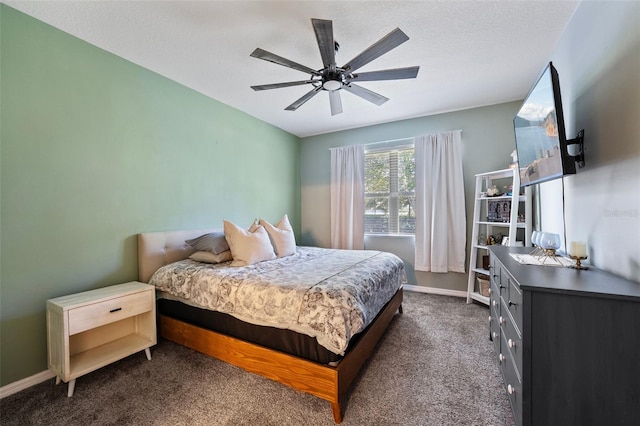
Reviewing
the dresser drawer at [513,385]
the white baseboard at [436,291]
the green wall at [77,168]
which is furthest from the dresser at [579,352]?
the green wall at [77,168]

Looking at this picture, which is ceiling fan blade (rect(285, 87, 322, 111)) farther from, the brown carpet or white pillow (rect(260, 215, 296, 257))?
the brown carpet

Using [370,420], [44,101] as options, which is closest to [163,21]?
[44,101]

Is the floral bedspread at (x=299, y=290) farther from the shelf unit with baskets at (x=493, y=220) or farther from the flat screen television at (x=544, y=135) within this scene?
the flat screen television at (x=544, y=135)

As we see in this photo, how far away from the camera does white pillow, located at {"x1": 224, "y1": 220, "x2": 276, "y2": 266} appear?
2496 mm

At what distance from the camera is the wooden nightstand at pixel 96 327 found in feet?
5.59

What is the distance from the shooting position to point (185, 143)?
114 inches

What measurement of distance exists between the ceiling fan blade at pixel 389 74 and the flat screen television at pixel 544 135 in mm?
789

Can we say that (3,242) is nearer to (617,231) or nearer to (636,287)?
(636,287)

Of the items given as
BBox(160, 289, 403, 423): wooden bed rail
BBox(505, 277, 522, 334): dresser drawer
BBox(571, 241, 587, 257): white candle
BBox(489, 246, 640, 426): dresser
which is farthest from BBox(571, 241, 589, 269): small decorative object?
BBox(160, 289, 403, 423): wooden bed rail

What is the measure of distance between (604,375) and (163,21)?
3.25 meters

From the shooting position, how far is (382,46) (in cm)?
163

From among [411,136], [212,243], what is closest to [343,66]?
[212,243]

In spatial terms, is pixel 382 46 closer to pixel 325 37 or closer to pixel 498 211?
pixel 325 37

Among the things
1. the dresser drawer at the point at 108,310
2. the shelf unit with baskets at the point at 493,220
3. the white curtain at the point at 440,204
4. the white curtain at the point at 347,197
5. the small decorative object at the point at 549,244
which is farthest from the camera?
the white curtain at the point at 347,197
